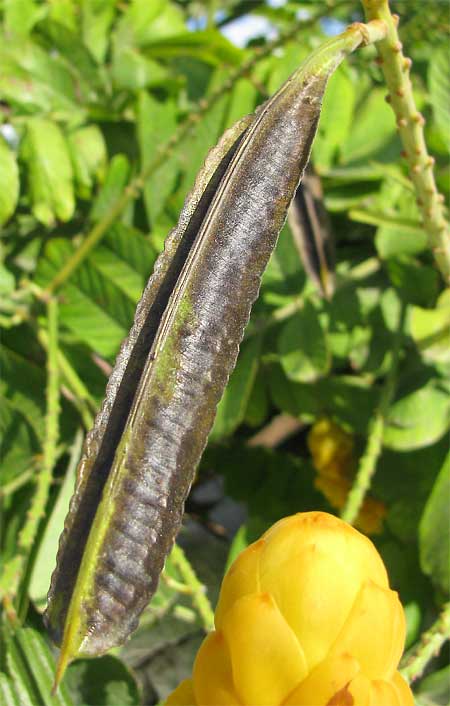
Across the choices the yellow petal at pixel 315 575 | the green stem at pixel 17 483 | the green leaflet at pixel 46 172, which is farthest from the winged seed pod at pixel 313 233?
the yellow petal at pixel 315 575

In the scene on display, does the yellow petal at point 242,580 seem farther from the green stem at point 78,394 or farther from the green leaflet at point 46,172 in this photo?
the green leaflet at point 46,172

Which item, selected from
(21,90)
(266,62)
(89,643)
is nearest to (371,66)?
(266,62)

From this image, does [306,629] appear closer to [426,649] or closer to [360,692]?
[360,692]

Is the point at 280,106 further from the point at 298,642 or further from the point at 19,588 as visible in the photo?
the point at 19,588

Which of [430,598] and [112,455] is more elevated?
[112,455]

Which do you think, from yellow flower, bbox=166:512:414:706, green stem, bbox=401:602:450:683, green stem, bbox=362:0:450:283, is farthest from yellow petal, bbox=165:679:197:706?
green stem, bbox=362:0:450:283

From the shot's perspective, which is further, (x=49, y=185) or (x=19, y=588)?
(x=49, y=185)
